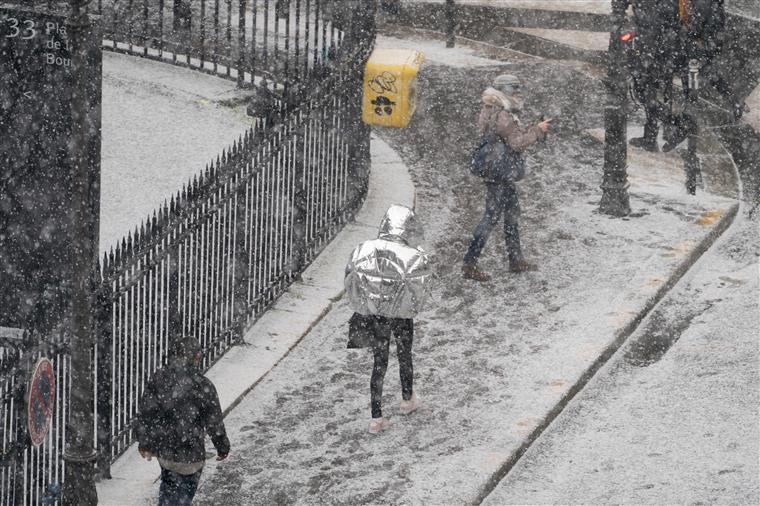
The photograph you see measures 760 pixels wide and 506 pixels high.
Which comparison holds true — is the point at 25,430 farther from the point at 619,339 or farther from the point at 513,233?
the point at 513,233

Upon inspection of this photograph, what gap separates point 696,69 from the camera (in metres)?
15.0

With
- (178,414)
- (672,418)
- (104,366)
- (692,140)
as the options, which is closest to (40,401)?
(178,414)

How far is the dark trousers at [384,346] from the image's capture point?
10.3 metres

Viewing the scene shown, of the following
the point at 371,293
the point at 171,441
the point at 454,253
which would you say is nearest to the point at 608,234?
the point at 454,253

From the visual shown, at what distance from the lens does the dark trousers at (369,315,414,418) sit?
10.3 meters

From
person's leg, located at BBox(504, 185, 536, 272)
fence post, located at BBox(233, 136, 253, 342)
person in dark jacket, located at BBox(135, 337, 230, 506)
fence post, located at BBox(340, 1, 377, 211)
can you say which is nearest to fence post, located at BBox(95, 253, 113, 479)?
person in dark jacket, located at BBox(135, 337, 230, 506)

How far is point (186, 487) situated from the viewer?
9.11m

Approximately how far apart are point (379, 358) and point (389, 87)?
12.6 feet

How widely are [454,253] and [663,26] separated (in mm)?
4054

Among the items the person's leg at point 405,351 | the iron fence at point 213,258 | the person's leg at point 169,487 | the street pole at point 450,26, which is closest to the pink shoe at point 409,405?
the person's leg at point 405,351

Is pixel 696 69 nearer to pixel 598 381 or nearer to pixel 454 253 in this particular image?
pixel 454 253

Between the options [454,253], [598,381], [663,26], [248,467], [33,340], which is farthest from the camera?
[663,26]

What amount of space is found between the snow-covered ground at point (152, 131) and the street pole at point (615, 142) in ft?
12.1

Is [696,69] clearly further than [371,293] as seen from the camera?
Yes
